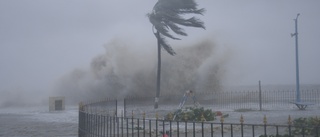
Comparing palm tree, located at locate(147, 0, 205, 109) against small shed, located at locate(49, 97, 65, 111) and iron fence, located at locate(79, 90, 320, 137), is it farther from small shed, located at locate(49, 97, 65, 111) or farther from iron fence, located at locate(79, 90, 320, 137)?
small shed, located at locate(49, 97, 65, 111)

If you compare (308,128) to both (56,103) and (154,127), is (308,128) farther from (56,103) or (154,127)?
(56,103)

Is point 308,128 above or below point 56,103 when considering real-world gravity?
above

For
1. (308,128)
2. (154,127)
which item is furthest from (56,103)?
(308,128)

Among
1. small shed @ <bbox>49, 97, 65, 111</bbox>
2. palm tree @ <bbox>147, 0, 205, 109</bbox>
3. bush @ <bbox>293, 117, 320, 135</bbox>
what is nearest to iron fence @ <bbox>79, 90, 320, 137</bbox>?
bush @ <bbox>293, 117, 320, 135</bbox>

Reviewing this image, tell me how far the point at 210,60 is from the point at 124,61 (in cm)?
1063

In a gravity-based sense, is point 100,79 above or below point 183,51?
below

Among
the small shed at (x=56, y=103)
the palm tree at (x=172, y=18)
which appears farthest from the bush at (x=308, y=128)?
the small shed at (x=56, y=103)

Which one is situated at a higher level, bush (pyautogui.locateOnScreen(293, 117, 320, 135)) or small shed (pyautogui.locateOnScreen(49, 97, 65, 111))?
bush (pyautogui.locateOnScreen(293, 117, 320, 135))

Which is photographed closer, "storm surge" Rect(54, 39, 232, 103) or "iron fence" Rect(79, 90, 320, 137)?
"iron fence" Rect(79, 90, 320, 137)

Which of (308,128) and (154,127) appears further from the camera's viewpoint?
(154,127)

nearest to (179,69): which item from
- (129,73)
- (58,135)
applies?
(129,73)

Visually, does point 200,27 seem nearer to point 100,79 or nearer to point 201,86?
point 201,86

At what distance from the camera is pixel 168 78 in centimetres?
4294

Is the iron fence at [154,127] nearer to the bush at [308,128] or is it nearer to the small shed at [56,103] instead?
the bush at [308,128]
